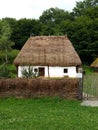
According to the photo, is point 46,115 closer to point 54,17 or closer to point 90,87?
point 90,87

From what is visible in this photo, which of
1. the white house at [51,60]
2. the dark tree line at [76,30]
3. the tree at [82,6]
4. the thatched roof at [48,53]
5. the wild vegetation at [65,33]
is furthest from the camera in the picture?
the tree at [82,6]

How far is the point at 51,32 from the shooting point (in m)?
73.7

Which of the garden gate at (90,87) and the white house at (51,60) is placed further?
the white house at (51,60)

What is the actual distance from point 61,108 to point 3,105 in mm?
2745

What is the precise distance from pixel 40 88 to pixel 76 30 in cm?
4480

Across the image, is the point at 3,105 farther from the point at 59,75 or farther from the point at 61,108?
the point at 59,75

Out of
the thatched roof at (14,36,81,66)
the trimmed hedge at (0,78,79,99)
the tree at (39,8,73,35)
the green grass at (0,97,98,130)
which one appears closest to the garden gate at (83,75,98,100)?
the trimmed hedge at (0,78,79,99)

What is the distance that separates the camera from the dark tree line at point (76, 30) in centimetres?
6353

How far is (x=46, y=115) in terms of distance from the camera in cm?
1571

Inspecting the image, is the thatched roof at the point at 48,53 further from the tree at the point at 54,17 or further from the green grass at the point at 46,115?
the tree at the point at 54,17

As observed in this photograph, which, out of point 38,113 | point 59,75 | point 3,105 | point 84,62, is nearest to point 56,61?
point 59,75

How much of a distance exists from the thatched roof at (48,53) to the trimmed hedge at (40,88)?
2226 cm

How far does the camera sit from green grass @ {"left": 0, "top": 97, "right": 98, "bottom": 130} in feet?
43.7

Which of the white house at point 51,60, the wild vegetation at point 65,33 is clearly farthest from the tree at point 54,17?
the white house at point 51,60
